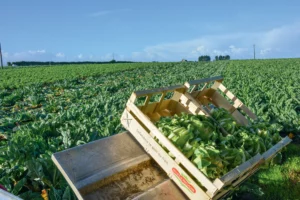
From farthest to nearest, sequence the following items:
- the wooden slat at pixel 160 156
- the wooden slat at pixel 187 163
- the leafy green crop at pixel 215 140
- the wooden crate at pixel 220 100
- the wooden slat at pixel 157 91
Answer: the wooden crate at pixel 220 100
the wooden slat at pixel 157 91
the leafy green crop at pixel 215 140
the wooden slat at pixel 160 156
the wooden slat at pixel 187 163

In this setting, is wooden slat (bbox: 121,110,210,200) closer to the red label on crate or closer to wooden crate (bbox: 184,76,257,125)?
the red label on crate

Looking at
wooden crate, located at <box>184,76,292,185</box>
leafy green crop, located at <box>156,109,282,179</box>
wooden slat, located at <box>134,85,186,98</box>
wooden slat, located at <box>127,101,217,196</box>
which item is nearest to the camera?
wooden slat, located at <box>127,101,217,196</box>

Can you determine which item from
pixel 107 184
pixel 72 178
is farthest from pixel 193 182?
pixel 72 178

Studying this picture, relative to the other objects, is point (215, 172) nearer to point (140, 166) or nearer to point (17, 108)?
point (140, 166)

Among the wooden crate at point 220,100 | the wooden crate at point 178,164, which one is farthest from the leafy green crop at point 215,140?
the wooden crate at point 220,100

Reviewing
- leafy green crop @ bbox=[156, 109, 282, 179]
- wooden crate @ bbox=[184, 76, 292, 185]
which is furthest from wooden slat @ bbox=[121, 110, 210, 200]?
wooden crate @ bbox=[184, 76, 292, 185]

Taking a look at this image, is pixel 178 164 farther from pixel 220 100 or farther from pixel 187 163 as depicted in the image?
pixel 220 100

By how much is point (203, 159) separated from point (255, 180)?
76.4 inches

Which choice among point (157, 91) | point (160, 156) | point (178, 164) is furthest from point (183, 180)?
point (157, 91)

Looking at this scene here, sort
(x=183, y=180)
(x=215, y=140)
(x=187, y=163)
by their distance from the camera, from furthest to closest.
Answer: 1. (x=215, y=140)
2. (x=183, y=180)
3. (x=187, y=163)

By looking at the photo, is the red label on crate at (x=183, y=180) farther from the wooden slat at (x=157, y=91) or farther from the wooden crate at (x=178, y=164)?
the wooden slat at (x=157, y=91)

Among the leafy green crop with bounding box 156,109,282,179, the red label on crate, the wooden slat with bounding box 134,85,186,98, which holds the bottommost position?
the red label on crate

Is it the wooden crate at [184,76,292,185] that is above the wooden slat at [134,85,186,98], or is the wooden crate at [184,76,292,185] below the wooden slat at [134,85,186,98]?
below

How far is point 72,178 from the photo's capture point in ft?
9.59
